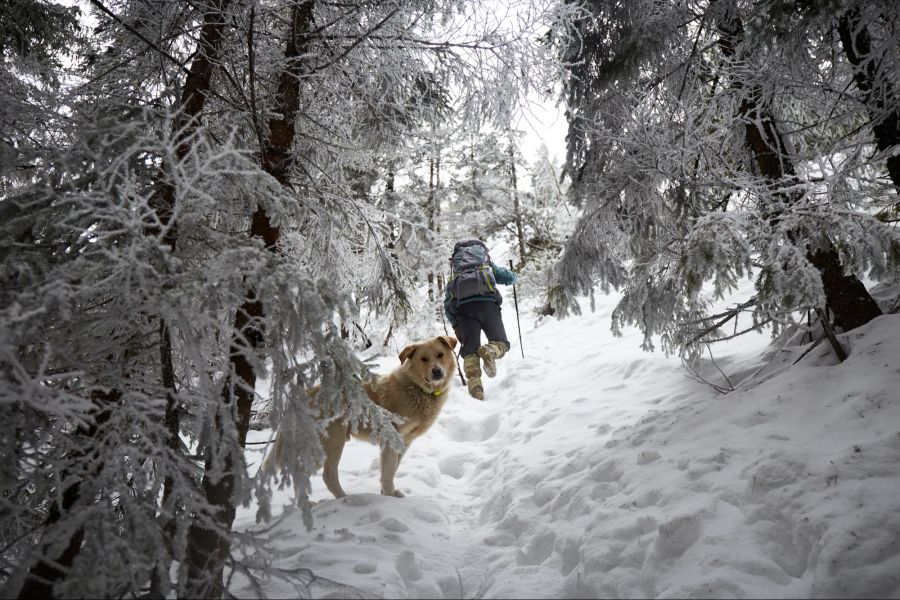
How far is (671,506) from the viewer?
2.87 meters

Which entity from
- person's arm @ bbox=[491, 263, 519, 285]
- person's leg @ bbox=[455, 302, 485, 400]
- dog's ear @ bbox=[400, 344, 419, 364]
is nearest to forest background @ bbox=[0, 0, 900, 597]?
dog's ear @ bbox=[400, 344, 419, 364]

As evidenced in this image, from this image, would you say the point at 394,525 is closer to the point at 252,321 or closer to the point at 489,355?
the point at 252,321

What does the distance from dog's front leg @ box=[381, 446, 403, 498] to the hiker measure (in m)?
1.91

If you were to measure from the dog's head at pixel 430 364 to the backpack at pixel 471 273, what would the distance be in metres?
1.20

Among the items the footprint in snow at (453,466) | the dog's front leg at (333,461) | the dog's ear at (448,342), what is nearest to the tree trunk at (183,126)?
the dog's front leg at (333,461)

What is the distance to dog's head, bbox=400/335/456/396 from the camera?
4715 millimetres

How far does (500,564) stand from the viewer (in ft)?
9.80

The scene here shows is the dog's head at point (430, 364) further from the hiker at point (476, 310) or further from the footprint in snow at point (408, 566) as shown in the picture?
the footprint in snow at point (408, 566)

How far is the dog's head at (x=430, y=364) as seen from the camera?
186 inches

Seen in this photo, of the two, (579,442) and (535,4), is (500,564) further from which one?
(535,4)

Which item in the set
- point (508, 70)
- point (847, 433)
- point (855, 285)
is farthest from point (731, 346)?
point (508, 70)

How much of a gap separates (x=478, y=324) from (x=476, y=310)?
0.20 meters

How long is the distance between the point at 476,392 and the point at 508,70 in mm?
3843

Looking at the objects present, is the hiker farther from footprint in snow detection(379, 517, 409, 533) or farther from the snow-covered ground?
footprint in snow detection(379, 517, 409, 533)
